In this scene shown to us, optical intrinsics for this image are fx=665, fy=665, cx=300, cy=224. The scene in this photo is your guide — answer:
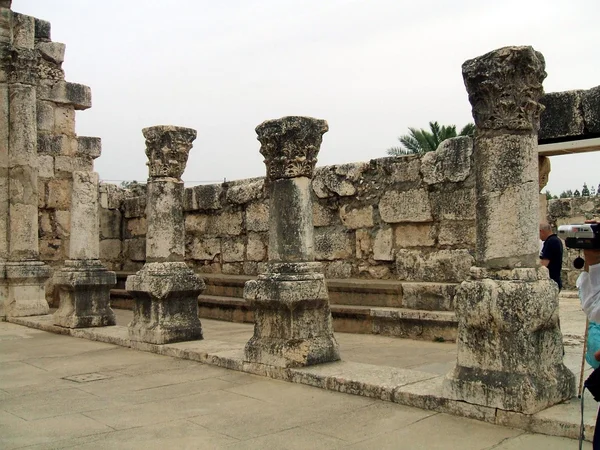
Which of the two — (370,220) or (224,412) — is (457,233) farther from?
(224,412)

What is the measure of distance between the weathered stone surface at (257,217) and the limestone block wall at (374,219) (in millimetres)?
18

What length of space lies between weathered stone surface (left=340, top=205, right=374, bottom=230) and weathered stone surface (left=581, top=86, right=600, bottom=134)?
358cm

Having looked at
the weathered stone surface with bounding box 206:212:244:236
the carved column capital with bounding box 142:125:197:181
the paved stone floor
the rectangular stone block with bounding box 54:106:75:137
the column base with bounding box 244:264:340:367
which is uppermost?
the rectangular stone block with bounding box 54:106:75:137

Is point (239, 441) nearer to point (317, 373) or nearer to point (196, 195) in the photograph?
point (317, 373)

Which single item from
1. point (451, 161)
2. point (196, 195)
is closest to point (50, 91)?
point (196, 195)

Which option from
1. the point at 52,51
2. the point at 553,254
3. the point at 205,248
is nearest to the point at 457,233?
the point at 553,254

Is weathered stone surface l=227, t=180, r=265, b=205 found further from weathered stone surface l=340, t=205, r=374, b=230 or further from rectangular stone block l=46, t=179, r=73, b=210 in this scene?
rectangular stone block l=46, t=179, r=73, b=210

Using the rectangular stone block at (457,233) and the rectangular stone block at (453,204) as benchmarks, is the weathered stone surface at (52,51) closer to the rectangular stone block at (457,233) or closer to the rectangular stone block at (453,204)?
the rectangular stone block at (453,204)

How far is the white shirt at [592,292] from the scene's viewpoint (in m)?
3.53

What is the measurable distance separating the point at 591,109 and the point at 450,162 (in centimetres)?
217

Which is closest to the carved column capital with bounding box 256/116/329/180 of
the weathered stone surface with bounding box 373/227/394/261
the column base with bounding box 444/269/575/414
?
the column base with bounding box 444/269/575/414

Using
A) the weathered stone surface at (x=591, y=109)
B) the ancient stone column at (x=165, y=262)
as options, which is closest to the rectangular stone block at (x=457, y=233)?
the weathered stone surface at (x=591, y=109)

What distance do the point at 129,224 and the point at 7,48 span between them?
4.47 meters

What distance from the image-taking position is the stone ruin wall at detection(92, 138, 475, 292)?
8922 millimetres
